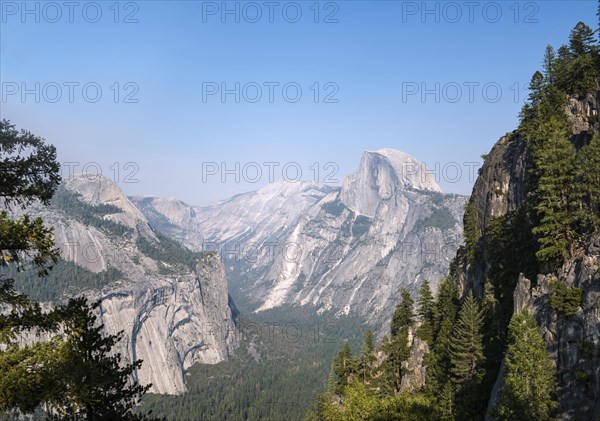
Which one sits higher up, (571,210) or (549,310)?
(571,210)

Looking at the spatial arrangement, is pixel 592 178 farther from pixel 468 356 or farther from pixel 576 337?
pixel 468 356

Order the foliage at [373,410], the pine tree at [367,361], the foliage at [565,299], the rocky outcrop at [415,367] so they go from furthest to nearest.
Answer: the pine tree at [367,361] < the rocky outcrop at [415,367] < the foliage at [565,299] < the foliage at [373,410]

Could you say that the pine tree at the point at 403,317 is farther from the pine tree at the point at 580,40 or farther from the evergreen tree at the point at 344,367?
the pine tree at the point at 580,40

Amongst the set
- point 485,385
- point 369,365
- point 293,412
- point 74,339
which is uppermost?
point 74,339

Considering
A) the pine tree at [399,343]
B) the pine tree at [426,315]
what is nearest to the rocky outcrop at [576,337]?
the pine tree at [426,315]

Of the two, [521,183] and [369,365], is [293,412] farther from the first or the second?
[521,183]

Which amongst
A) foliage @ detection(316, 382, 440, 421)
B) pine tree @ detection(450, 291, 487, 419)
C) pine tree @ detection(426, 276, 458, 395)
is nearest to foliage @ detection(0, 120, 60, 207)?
foliage @ detection(316, 382, 440, 421)

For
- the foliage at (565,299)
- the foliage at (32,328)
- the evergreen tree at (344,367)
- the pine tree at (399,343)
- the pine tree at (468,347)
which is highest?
the foliage at (32,328)

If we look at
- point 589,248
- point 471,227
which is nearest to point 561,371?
→ point 589,248
